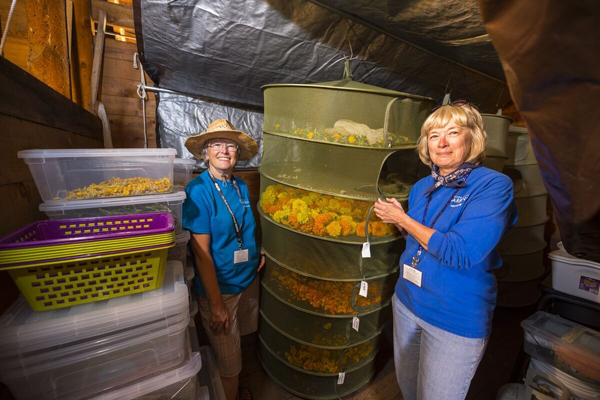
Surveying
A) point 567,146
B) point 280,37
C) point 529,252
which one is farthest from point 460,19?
point 529,252

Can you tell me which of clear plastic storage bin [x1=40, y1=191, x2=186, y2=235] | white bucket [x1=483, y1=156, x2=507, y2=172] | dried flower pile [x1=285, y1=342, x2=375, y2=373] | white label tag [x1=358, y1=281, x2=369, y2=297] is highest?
white bucket [x1=483, y1=156, x2=507, y2=172]

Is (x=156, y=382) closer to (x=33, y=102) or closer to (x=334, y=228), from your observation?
(x=334, y=228)

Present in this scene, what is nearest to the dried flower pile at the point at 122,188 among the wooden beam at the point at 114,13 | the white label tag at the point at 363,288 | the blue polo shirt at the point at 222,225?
the blue polo shirt at the point at 222,225

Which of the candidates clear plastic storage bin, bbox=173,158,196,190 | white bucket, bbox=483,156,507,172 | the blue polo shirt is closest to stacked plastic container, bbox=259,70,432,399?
the blue polo shirt

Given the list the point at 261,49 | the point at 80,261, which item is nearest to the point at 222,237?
the point at 80,261

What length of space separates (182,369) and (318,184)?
46.2 inches

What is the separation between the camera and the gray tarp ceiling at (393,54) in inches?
14.2

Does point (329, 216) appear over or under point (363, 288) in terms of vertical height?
over

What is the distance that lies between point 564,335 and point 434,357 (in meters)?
1.07

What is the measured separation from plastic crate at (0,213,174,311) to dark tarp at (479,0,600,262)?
109 cm

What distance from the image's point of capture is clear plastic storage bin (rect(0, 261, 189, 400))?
2.56 feet

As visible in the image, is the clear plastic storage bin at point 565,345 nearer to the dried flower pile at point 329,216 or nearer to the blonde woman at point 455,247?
the blonde woman at point 455,247

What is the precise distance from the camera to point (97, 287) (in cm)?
89

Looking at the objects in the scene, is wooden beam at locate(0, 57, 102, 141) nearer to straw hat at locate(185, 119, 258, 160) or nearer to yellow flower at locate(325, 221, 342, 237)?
straw hat at locate(185, 119, 258, 160)
